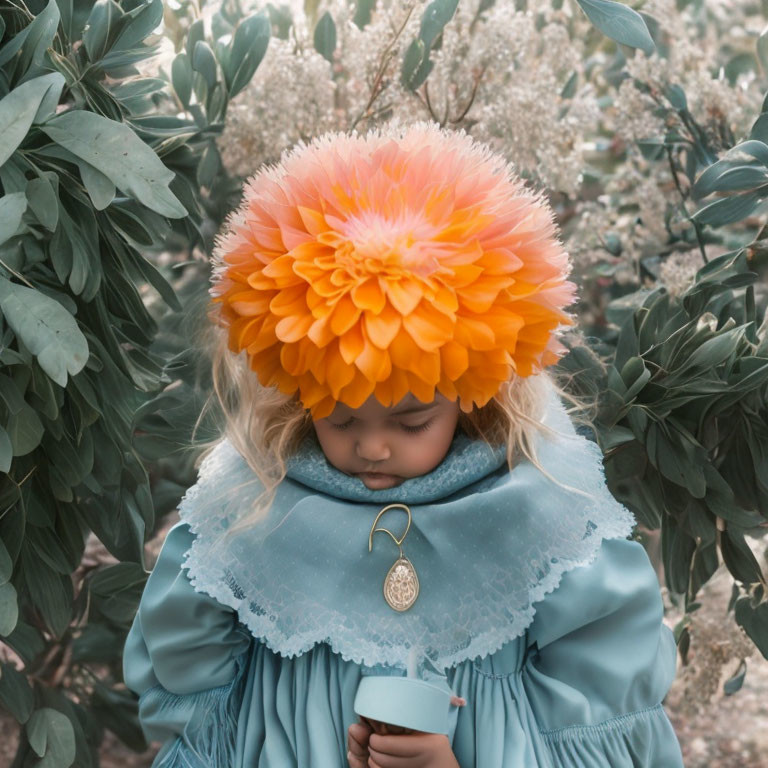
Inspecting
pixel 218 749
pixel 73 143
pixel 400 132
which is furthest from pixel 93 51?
pixel 218 749

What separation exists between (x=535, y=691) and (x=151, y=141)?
86cm

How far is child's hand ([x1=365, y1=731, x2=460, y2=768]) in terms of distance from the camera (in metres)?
1.04

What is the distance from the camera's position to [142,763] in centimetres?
233

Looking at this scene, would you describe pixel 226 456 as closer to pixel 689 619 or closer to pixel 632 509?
pixel 632 509

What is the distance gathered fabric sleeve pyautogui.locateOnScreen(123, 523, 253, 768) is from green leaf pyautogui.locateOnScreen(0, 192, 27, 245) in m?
0.39

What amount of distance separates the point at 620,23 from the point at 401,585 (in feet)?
2.26

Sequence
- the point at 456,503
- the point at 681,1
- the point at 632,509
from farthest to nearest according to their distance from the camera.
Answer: the point at 681,1 < the point at 632,509 < the point at 456,503

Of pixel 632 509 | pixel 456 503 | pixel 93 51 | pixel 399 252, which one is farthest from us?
pixel 632 509

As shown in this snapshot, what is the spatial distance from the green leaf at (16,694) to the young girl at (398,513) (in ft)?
0.95

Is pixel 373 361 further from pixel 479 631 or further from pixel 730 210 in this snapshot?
pixel 730 210

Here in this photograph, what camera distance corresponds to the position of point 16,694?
1.43 m

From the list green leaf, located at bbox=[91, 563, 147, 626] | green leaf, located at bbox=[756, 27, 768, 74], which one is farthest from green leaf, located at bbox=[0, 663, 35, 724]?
green leaf, located at bbox=[756, 27, 768, 74]

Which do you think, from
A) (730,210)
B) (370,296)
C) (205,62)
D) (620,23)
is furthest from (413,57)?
(370,296)

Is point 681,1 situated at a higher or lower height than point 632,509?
higher
